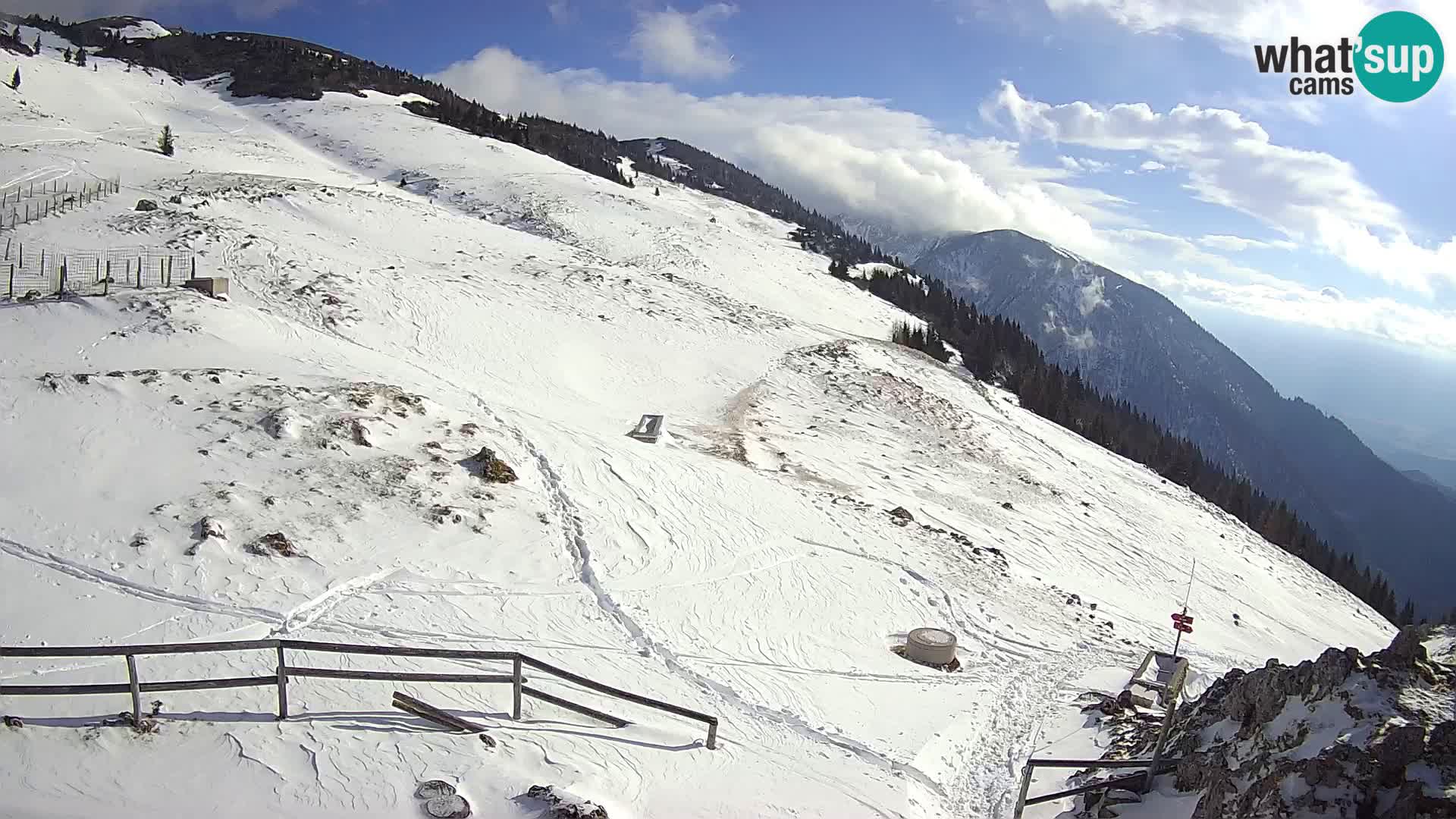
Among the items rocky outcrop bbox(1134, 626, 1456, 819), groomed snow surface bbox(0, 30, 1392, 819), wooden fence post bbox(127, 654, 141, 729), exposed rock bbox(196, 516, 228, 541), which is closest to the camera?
rocky outcrop bbox(1134, 626, 1456, 819)

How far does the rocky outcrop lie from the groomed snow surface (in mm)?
4679

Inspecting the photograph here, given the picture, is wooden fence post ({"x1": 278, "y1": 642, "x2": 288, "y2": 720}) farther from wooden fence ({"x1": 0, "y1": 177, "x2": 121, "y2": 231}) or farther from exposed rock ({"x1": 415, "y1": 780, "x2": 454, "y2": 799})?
wooden fence ({"x1": 0, "y1": 177, "x2": 121, "y2": 231})

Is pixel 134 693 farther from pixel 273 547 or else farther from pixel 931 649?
pixel 931 649

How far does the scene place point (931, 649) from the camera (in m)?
16.8

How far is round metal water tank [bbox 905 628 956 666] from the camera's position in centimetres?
1677

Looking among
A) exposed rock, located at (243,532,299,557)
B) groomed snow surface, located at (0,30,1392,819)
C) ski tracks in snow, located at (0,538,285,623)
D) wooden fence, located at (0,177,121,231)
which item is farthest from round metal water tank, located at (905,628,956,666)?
wooden fence, located at (0,177,121,231)

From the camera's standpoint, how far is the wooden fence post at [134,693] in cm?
830

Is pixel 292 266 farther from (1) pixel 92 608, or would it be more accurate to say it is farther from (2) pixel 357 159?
(2) pixel 357 159

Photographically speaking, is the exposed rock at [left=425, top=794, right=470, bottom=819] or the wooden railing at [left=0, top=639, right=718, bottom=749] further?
the exposed rock at [left=425, top=794, right=470, bottom=819]

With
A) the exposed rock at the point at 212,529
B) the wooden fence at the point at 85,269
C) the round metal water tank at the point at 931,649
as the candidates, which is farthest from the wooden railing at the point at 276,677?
the wooden fence at the point at 85,269

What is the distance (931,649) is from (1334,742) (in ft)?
33.6

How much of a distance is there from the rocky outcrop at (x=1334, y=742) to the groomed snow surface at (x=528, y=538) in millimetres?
4679

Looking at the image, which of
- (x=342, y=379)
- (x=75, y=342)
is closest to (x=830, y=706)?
(x=342, y=379)

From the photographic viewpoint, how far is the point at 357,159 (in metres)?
68.5
